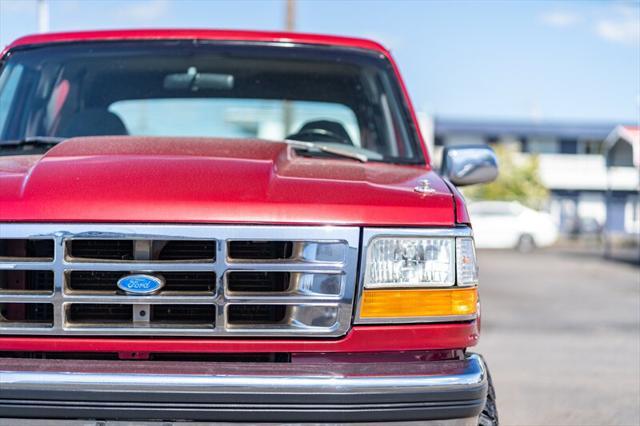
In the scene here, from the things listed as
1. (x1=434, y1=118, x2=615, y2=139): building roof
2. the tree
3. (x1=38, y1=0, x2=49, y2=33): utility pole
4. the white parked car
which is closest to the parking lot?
(x1=38, y1=0, x2=49, y2=33): utility pole

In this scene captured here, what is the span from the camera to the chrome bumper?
8.09ft

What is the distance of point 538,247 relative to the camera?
33.2 metres

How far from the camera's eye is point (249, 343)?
2660 mm

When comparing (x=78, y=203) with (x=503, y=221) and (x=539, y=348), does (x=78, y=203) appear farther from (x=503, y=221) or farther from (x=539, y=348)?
(x=503, y=221)

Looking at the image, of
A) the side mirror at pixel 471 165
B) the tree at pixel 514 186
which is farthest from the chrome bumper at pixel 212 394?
the tree at pixel 514 186

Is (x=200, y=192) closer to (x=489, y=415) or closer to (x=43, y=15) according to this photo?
(x=489, y=415)

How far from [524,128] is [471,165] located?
52172 mm

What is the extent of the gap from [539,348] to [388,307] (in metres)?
5.02

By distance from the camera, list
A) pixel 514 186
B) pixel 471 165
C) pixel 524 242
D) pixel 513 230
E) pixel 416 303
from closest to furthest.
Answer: pixel 416 303 → pixel 471 165 → pixel 513 230 → pixel 524 242 → pixel 514 186

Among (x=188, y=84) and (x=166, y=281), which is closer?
(x=166, y=281)

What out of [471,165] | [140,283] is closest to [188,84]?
[471,165]

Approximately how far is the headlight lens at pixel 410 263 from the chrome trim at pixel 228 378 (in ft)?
0.90

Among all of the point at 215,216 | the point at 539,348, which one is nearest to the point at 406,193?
the point at 215,216

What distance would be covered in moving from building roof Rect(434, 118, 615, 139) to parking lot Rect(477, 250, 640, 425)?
127 feet
